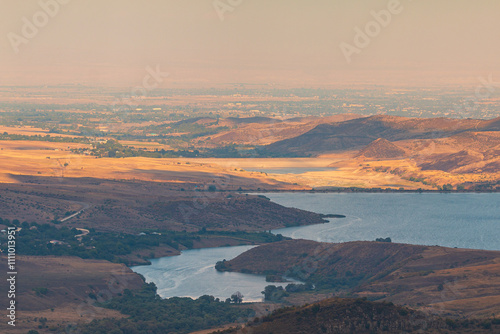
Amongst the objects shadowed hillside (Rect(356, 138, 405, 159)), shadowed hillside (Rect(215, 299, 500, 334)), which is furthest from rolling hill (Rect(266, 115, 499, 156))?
shadowed hillside (Rect(215, 299, 500, 334))

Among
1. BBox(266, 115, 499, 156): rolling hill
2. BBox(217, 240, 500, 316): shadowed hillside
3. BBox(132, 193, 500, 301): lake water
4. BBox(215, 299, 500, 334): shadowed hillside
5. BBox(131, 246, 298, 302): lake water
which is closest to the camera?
BBox(215, 299, 500, 334): shadowed hillside

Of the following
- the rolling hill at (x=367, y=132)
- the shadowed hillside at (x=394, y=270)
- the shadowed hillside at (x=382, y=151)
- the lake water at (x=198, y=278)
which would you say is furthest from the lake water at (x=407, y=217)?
the rolling hill at (x=367, y=132)

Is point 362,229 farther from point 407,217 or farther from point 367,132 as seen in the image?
point 367,132

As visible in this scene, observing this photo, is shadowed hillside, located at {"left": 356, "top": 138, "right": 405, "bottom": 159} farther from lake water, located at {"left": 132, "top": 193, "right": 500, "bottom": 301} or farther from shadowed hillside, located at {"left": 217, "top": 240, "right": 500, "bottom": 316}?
shadowed hillside, located at {"left": 217, "top": 240, "right": 500, "bottom": 316}

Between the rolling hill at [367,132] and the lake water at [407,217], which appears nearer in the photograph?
the lake water at [407,217]

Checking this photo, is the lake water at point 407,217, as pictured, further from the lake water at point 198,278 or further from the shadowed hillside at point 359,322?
the shadowed hillside at point 359,322

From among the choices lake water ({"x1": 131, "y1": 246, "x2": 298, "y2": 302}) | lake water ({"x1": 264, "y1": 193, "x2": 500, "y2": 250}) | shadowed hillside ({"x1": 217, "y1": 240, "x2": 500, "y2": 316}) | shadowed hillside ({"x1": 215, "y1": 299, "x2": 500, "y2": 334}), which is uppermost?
shadowed hillside ({"x1": 215, "y1": 299, "x2": 500, "y2": 334})

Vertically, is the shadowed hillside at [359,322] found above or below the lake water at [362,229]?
above

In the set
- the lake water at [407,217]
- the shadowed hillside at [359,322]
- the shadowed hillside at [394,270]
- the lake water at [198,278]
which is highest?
the shadowed hillside at [359,322]

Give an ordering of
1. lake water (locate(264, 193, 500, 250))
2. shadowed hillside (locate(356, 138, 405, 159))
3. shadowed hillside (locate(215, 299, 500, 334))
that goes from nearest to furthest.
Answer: shadowed hillside (locate(215, 299, 500, 334)), lake water (locate(264, 193, 500, 250)), shadowed hillside (locate(356, 138, 405, 159))
